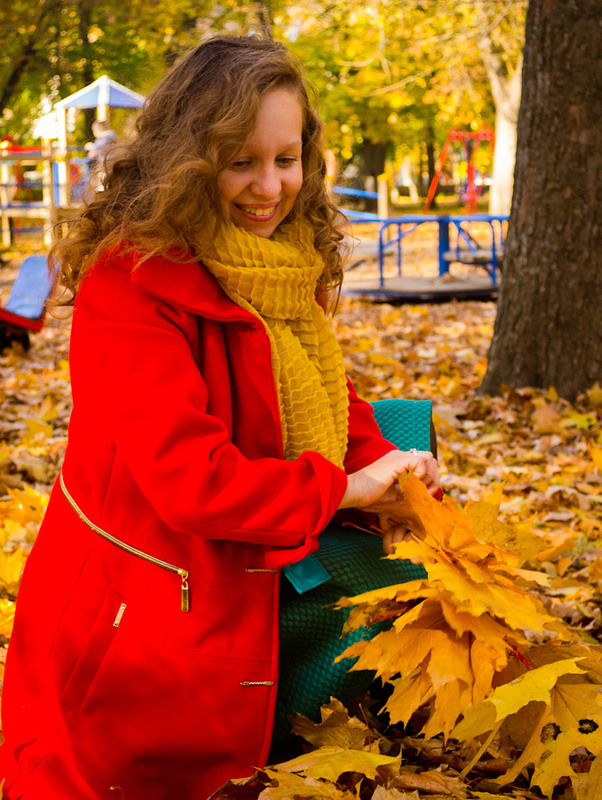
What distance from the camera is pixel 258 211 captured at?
184cm

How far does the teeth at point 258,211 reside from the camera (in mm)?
1837

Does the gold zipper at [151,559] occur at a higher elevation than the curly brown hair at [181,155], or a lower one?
lower

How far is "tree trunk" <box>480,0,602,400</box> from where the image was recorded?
421 cm

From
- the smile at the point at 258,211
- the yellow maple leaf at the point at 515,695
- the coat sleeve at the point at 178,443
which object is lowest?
the yellow maple leaf at the point at 515,695

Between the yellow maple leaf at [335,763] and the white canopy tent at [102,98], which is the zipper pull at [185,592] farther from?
the white canopy tent at [102,98]

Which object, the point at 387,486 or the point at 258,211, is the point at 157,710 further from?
the point at 258,211

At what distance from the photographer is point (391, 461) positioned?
179 cm

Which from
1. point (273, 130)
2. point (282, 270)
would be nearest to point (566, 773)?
point (282, 270)

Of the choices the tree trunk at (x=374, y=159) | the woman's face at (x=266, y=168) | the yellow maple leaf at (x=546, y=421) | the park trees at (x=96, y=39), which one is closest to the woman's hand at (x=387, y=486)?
the woman's face at (x=266, y=168)

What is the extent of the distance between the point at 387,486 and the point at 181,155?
73 centimetres

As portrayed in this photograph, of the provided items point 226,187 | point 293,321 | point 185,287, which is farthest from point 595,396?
point 185,287

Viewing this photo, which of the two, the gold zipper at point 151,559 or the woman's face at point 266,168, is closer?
the gold zipper at point 151,559

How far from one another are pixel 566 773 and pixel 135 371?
960 mm

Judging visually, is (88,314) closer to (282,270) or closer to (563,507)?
(282,270)
